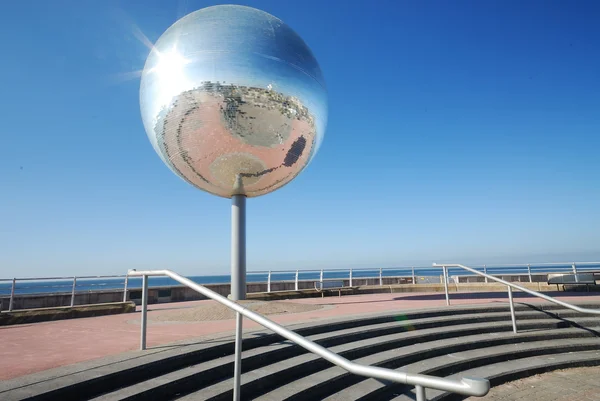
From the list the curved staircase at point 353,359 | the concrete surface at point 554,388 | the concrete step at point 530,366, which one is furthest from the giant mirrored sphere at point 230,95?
the concrete surface at point 554,388

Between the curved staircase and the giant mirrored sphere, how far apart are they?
4.20 meters

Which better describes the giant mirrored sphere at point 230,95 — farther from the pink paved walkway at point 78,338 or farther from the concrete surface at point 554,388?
the concrete surface at point 554,388

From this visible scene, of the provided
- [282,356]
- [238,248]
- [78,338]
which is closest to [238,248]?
[238,248]

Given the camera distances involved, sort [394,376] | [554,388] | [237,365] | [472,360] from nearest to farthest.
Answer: [394,376], [237,365], [554,388], [472,360]

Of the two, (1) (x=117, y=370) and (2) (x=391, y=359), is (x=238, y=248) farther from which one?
(1) (x=117, y=370)

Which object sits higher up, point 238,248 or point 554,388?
point 238,248

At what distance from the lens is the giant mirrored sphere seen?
283 inches

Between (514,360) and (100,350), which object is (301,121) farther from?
(514,360)

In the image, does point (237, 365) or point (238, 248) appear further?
point (238, 248)

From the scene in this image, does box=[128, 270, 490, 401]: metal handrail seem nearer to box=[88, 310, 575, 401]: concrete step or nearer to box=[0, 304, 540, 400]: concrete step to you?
box=[88, 310, 575, 401]: concrete step

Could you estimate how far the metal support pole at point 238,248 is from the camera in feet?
29.6

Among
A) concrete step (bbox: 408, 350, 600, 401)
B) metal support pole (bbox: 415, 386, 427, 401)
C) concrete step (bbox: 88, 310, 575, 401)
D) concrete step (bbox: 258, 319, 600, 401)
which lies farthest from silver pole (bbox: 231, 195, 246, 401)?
metal support pole (bbox: 415, 386, 427, 401)

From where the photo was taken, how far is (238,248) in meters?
9.06

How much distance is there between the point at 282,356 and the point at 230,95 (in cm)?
516
